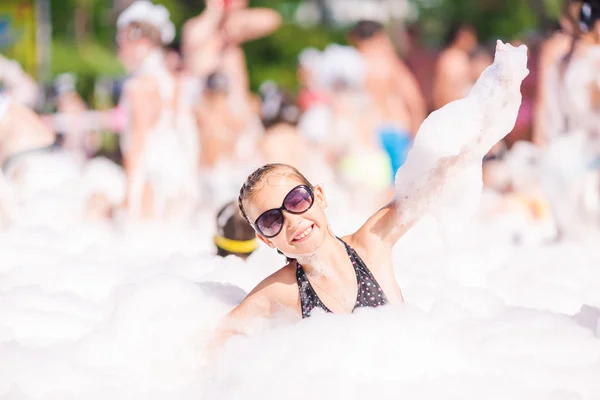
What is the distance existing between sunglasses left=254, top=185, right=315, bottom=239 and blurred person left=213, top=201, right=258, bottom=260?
3.24 ft

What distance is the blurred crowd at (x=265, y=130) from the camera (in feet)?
17.2

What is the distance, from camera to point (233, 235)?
150 inches

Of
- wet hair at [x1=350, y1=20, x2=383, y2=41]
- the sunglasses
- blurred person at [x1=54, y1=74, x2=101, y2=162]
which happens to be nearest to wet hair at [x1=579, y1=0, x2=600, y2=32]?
the sunglasses

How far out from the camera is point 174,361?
118 inches

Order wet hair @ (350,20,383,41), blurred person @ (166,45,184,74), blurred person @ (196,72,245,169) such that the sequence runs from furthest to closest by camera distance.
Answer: blurred person @ (166,45,184,74) → wet hair @ (350,20,383,41) → blurred person @ (196,72,245,169)

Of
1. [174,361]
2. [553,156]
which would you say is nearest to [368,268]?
[174,361]

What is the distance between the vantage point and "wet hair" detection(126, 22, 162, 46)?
20.6ft

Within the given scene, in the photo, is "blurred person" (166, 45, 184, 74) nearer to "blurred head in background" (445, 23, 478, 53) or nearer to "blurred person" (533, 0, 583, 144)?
"blurred head in background" (445, 23, 478, 53)

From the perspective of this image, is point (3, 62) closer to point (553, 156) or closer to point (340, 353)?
point (553, 156)

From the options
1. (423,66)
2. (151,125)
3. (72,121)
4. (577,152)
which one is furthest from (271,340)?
(423,66)

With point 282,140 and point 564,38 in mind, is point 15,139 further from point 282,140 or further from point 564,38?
point 564,38

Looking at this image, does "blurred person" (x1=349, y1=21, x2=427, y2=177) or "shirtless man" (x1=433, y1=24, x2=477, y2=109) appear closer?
"blurred person" (x1=349, y1=21, x2=427, y2=177)

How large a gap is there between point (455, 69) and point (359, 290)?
21.8ft

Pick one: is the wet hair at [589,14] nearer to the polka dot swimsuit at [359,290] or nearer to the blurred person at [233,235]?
the blurred person at [233,235]
